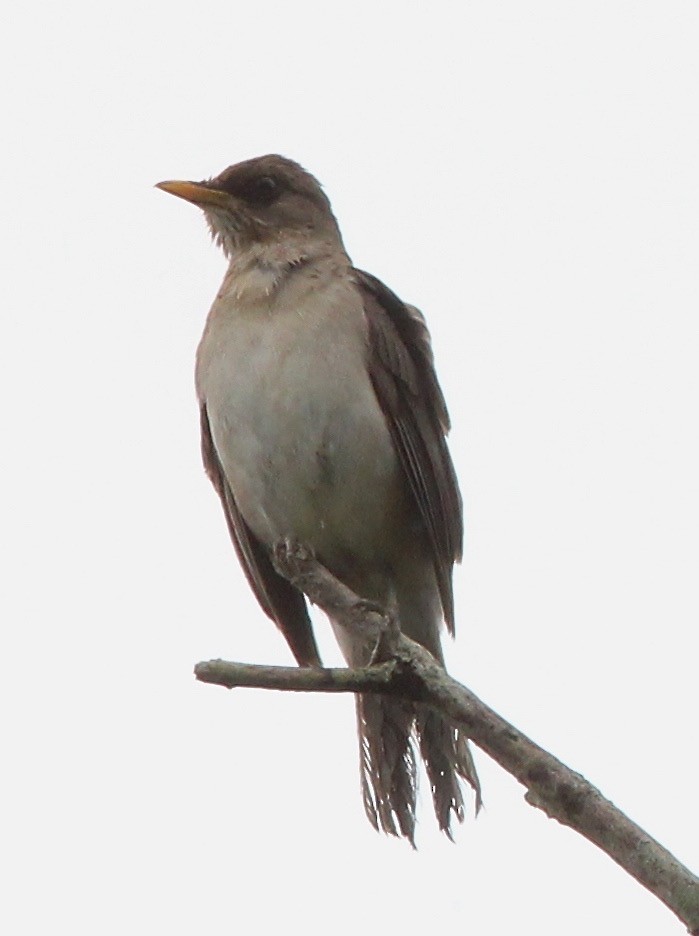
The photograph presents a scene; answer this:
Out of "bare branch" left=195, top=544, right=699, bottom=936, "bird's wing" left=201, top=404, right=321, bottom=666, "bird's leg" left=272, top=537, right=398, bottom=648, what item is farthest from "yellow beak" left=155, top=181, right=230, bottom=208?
"bare branch" left=195, top=544, right=699, bottom=936

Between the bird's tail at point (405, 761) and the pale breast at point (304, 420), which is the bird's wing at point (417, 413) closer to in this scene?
the pale breast at point (304, 420)

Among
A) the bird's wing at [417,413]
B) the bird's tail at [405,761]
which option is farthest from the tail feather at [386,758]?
the bird's wing at [417,413]

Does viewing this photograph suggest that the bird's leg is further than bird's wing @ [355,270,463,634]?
No

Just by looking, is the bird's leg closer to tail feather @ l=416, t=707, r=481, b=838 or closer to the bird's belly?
the bird's belly

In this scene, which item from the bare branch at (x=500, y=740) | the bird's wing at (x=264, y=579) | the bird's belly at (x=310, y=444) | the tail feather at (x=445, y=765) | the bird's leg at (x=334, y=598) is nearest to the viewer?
the bare branch at (x=500, y=740)

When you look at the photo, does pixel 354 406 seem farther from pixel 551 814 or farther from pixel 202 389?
pixel 551 814
